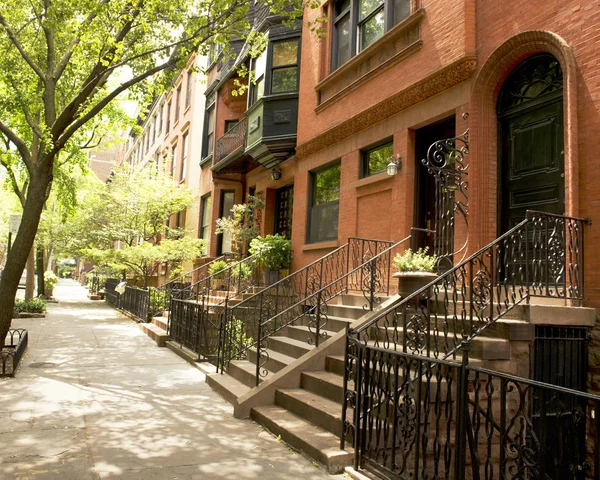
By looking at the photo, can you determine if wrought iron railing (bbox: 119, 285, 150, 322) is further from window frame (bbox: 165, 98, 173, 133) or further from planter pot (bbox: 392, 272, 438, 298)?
planter pot (bbox: 392, 272, 438, 298)

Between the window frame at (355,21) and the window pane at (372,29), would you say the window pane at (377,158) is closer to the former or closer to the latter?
the window frame at (355,21)

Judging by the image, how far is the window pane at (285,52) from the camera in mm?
13367

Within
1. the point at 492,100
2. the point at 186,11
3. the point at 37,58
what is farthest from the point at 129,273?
the point at 492,100

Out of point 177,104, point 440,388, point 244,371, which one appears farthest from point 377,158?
point 177,104

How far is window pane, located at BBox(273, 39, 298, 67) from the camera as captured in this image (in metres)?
13.4

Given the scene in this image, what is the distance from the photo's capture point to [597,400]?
2.64 meters

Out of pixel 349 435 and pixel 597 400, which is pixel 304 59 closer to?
pixel 349 435

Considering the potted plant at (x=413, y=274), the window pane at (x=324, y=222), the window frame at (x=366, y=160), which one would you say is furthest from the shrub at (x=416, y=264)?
the window pane at (x=324, y=222)

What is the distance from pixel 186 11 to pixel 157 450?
8.59m

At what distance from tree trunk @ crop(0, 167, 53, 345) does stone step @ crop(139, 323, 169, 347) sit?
12.3ft

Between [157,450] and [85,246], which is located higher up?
[85,246]

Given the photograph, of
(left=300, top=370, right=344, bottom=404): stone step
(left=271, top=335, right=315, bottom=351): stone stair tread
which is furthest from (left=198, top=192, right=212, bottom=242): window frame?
(left=300, top=370, right=344, bottom=404): stone step

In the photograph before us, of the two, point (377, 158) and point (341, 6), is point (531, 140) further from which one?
point (341, 6)

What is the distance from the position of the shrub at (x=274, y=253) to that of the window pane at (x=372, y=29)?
479 cm
